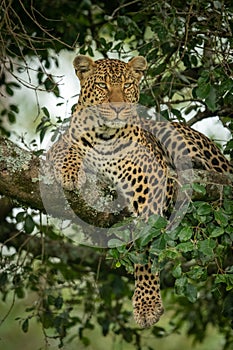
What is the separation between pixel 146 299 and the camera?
5789mm

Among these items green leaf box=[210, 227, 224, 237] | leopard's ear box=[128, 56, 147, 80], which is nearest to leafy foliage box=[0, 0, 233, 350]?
green leaf box=[210, 227, 224, 237]

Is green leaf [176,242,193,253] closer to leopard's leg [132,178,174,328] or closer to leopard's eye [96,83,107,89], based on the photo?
leopard's leg [132,178,174,328]

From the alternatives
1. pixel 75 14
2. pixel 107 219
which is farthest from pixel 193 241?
pixel 75 14

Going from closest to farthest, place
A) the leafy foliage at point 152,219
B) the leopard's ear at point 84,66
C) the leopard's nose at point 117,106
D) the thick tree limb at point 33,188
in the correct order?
the leafy foliage at point 152,219, the thick tree limb at point 33,188, the leopard's nose at point 117,106, the leopard's ear at point 84,66

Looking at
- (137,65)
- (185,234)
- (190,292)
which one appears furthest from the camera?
(137,65)

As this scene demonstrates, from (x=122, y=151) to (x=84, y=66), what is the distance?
2.23ft

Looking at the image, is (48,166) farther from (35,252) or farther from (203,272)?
(35,252)

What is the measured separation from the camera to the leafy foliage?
16.8 ft

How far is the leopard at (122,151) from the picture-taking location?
582 centimetres

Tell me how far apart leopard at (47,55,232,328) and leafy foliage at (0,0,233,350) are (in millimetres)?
247

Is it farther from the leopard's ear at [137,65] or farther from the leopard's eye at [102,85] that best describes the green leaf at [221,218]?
the leopard's ear at [137,65]

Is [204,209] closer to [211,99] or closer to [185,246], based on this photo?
[185,246]

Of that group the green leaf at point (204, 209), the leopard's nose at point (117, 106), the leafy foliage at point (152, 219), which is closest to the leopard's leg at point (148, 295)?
the leafy foliage at point (152, 219)

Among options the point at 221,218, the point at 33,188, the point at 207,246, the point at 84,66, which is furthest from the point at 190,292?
the point at 84,66
